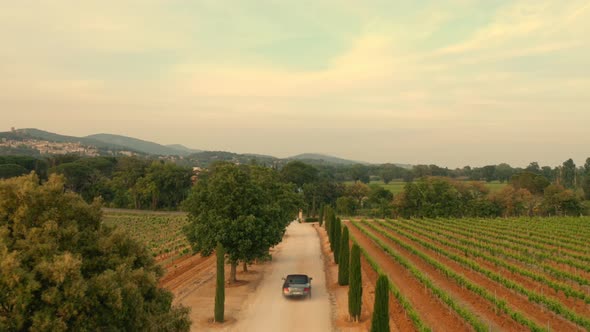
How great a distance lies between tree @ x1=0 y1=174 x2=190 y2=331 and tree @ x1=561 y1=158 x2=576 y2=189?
6594 inches

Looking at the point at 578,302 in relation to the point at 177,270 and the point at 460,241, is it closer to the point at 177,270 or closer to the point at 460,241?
the point at 460,241

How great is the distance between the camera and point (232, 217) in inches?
1059

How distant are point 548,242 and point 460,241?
8322 mm

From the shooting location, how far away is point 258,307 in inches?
896

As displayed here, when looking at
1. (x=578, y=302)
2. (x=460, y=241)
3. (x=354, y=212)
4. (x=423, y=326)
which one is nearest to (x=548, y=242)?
(x=460, y=241)

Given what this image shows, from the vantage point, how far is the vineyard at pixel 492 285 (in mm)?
19266

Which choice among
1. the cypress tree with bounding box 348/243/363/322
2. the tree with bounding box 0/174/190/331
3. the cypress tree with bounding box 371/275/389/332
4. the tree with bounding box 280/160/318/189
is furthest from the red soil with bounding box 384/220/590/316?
the tree with bounding box 280/160/318/189

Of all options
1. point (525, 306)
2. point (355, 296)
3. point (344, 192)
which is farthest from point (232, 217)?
point (344, 192)

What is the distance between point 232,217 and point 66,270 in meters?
18.6

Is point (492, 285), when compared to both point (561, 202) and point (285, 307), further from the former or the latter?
point (561, 202)

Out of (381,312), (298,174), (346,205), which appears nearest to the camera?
(381,312)

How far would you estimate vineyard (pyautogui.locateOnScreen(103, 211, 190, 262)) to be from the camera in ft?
136

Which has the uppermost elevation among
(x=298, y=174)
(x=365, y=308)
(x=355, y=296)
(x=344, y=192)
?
(x=298, y=174)

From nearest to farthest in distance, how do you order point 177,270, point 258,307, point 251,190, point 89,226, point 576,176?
point 89,226 → point 258,307 → point 251,190 → point 177,270 → point 576,176
